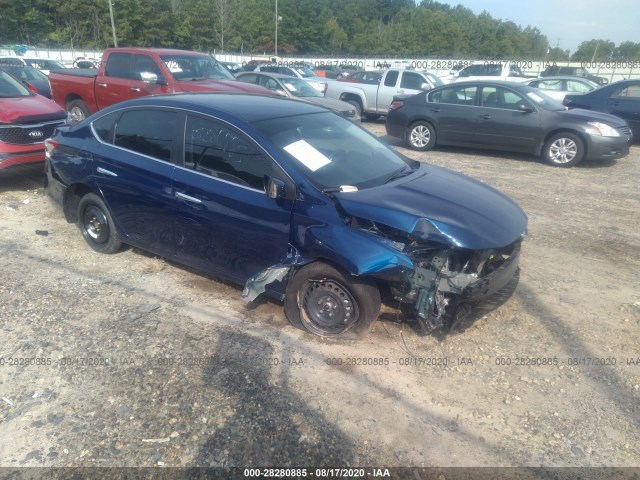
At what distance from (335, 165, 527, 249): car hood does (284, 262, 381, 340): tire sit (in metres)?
0.48

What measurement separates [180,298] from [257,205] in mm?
1236

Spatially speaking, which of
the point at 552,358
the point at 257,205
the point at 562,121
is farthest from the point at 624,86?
the point at 257,205

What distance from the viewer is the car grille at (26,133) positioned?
706 centimetres

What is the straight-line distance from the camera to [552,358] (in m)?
3.67

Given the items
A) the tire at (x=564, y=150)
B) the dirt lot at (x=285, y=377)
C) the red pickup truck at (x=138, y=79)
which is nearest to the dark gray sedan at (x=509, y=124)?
the tire at (x=564, y=150)

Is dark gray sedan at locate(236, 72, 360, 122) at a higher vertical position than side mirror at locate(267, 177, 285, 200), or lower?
lower

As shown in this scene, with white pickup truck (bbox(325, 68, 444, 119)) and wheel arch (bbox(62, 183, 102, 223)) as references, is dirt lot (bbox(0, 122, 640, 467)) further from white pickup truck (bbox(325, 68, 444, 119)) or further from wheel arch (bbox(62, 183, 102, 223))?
white pickup truck (bbox(325, 68, 444, 119))

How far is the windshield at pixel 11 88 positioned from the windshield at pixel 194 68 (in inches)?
104

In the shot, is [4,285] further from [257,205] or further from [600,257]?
[600,257]

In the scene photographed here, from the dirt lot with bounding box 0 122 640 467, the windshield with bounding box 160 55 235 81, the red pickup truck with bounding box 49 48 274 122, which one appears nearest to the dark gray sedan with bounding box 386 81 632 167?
the red pickup truck with bounding box 49 48 274 122

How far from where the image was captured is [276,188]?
3654mm

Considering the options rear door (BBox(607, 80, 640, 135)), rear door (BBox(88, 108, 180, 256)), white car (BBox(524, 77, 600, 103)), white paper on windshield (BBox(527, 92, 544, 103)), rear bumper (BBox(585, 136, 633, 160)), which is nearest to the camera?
rear door (BBox(88, 108, 180, 256))

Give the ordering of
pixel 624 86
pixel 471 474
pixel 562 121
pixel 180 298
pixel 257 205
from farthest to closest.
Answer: pixel 624 86 → pixel 562 121 → pixel 180 298 → pixel 257 205 → pixel 471 474

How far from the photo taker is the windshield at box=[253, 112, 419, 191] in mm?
3900
